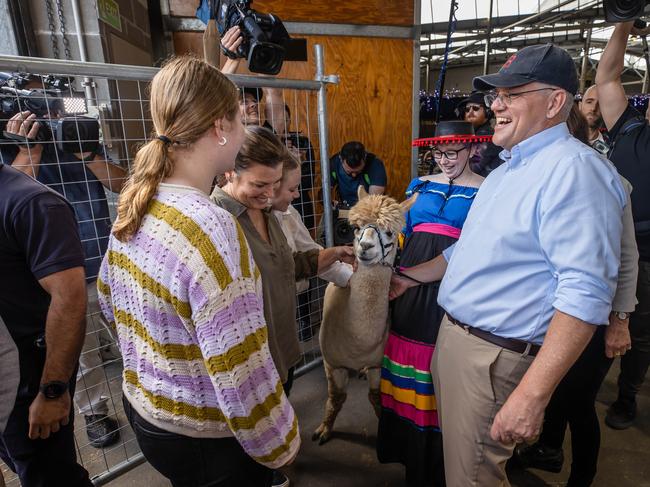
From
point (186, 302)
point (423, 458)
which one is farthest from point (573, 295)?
point (423, 458)

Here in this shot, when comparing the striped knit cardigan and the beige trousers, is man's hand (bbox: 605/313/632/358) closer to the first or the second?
the beige trousers

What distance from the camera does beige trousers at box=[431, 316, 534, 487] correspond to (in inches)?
51.2

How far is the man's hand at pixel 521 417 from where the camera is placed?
3.64 ft

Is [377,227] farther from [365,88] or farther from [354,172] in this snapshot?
[365,88]

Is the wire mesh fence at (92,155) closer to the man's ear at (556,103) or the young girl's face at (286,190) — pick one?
the young girl's face at (286,190)

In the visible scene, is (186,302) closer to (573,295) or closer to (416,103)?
(573,295)

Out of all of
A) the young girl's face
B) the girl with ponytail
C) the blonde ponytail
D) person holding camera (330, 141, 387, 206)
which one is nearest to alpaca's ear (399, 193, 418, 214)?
the young girl's face

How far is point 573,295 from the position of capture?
1044 millimetres

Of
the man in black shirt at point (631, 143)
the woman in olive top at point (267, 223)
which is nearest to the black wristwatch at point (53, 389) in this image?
the woman in olive top at point (267, 223)

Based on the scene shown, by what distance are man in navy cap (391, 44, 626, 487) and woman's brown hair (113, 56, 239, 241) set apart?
94cm

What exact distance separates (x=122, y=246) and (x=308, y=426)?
78.2 inches

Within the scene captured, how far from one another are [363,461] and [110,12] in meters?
4.15

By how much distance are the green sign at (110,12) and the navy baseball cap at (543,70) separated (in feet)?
11.2

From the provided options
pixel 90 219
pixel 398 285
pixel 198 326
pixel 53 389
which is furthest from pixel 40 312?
pixel 398 285
